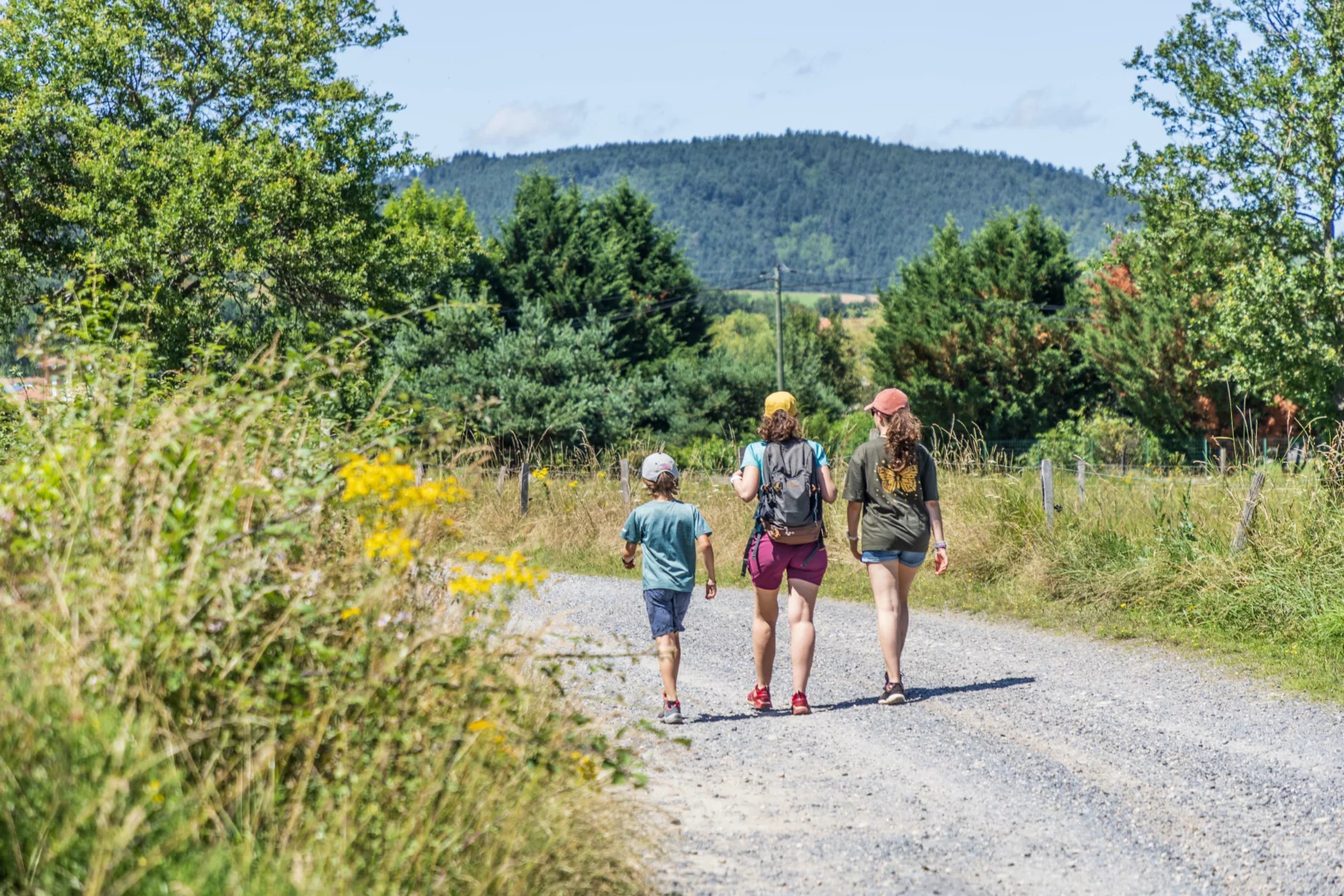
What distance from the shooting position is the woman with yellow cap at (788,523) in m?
7.23

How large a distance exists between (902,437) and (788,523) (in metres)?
0.87

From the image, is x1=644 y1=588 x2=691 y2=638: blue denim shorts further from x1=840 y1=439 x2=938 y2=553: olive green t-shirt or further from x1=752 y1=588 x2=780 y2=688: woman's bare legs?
x1=840 y1=439 x2=938 y2=553: olive green t-shirt

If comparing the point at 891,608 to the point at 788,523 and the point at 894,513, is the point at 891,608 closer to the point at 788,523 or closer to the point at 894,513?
the point at 894,513

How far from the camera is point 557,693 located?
4508mm

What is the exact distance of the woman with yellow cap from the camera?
7227 millimetres

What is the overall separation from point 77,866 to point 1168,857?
12.6ft

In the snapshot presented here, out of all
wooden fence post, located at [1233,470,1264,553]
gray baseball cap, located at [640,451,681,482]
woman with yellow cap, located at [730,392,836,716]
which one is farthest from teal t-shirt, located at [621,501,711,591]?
Result: wooden fence post, located at [1233,470,1264,553]

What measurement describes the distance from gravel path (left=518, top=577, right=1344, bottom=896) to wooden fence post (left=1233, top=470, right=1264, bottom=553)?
1847 millimetres

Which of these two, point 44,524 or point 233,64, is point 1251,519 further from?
point 233,64

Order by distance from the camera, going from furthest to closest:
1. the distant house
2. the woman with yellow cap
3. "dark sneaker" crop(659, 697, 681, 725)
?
the woman with yellow cap
"dark sneaker" crop(659, 697, 681, 725)
the distant house

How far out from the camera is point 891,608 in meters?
7.50

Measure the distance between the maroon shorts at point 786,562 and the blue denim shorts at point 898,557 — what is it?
13.9 inches

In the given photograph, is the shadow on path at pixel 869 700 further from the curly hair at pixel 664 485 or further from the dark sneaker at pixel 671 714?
the curly hair at pixel 664 485

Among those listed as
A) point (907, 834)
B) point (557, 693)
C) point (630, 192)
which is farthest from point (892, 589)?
point (630, 192)
